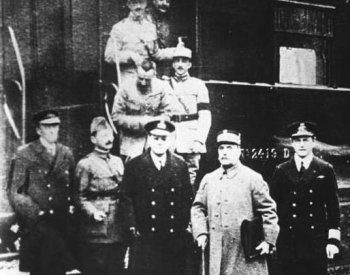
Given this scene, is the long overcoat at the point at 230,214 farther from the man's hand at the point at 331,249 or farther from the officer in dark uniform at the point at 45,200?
the officer in dark uniform at the point at 45,200

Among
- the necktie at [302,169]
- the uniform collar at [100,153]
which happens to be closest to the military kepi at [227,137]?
the necktie at [302,169]

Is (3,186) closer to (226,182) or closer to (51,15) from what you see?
(51,15)

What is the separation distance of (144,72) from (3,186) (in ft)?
5.82

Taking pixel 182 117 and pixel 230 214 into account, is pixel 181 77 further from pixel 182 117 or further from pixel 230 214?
pixel 230 214

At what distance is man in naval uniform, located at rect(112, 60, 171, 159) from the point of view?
5.71 m

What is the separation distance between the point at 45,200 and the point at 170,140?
1415 mm

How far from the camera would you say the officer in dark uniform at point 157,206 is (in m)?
5.60

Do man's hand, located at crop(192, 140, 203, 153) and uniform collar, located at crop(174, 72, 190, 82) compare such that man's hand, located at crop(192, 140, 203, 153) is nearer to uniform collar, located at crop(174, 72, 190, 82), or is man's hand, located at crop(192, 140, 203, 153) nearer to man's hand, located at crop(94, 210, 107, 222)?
uniform collar, located at crop(174, 72, 190, 82)

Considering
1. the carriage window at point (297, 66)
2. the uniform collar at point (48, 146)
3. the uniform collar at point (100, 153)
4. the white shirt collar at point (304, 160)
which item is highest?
the carriage window at point (297, 66)

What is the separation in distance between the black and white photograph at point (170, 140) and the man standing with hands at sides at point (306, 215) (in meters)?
0.02

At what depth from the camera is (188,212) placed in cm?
587

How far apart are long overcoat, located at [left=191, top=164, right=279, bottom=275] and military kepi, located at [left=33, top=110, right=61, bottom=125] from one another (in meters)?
1.66

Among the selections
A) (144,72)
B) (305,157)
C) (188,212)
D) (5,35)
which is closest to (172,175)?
(188,212)

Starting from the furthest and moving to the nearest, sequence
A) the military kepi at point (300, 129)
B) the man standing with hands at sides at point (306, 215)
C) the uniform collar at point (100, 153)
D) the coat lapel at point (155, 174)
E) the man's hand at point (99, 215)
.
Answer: the military kepi at point (300, 129)
the man standing with hands at sides at point (306, 215)
the coat lapel at point (155, 174)
the uniform collar at point (100, 153)
the man's hand at point (99, 215)
